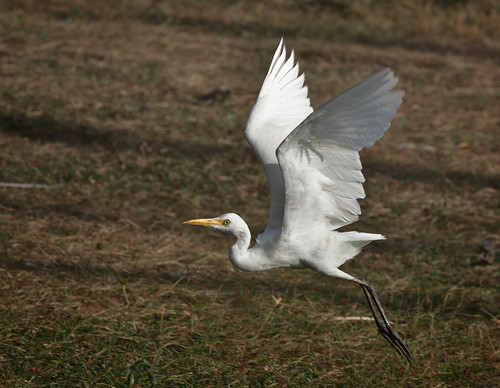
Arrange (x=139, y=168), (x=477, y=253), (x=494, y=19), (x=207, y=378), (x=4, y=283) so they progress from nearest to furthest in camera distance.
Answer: (x=207, y=378) < (x=4, y=283) < (x=477, y=253) < (x=139, y=168) < (x=494, y=19)

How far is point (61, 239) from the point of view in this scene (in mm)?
4883

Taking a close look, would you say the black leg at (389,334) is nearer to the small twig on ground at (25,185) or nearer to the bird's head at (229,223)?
the bird's head at (229,223)

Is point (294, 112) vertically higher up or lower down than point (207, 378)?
higher up

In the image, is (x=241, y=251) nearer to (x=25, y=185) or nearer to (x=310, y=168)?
(x=310, y=168)

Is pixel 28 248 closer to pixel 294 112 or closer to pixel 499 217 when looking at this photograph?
pixel 294 112

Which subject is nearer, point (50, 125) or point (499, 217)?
point (499, 217)

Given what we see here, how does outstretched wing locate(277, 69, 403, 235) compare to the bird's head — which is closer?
outstretched wing locate(277, 69, 403, 235)

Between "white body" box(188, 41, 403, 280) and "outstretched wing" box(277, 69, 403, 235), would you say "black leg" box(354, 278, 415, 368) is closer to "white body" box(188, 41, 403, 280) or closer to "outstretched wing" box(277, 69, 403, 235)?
"white body" box(188, 41, 403, 280)

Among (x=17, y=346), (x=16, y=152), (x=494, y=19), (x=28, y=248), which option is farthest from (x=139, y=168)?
(x=494, y=19)

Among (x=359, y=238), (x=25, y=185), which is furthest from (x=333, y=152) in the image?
(x=25, y=185)

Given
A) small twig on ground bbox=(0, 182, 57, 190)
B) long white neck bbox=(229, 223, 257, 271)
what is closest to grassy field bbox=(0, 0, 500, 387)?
small twig on ground bbox=(0, 182, 57, 190)

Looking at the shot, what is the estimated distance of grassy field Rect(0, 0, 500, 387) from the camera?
12.3 ft

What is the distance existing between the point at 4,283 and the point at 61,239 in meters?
0.78

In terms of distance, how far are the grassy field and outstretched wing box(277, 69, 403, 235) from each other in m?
0.80
